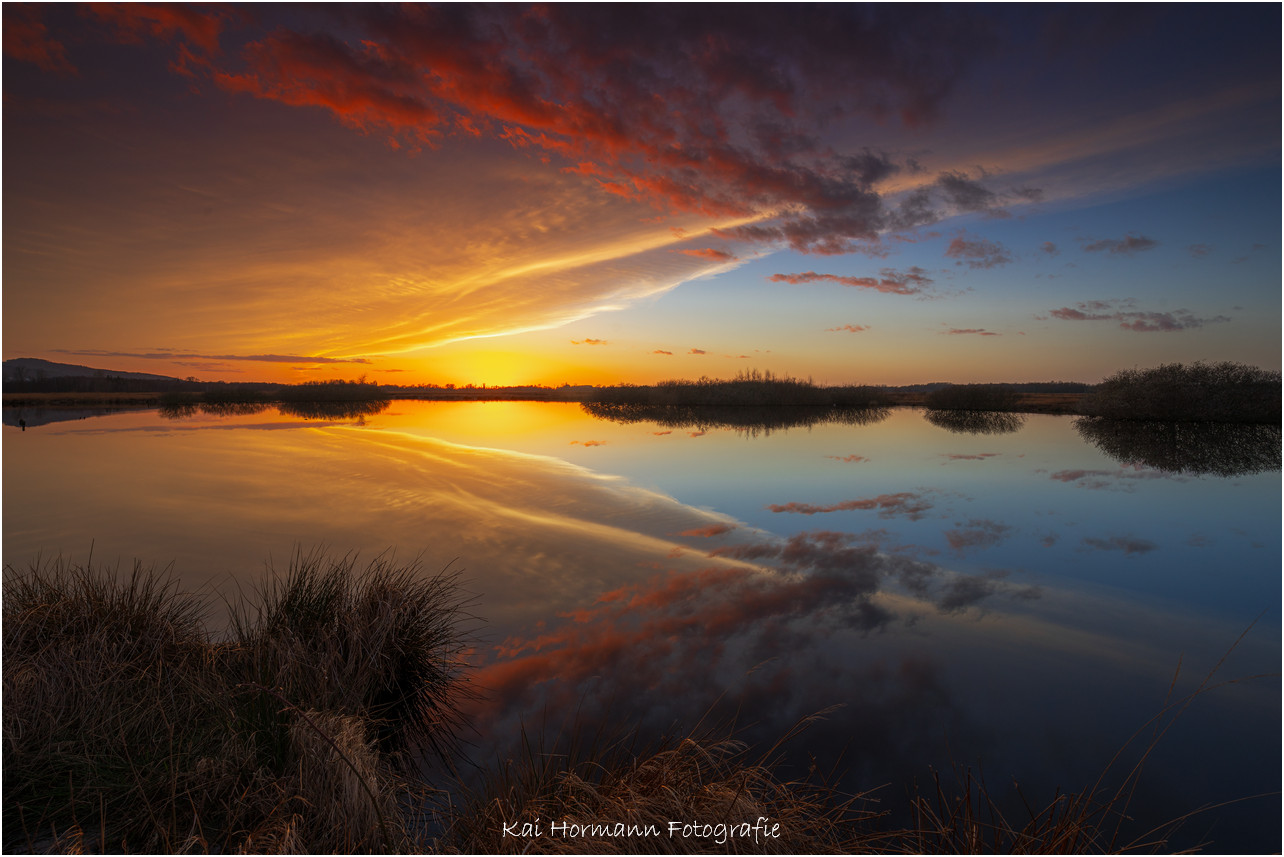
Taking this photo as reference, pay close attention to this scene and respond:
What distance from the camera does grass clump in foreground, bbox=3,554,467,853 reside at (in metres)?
2.27

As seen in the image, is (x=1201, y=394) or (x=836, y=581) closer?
(x=836, y=581)

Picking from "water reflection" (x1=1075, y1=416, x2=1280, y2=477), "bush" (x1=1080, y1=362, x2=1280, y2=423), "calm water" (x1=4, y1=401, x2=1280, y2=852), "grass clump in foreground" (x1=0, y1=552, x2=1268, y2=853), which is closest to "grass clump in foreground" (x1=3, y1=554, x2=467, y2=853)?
"grass clump in foreground" (x1=0, y1=552, x2=1268, y2=853)

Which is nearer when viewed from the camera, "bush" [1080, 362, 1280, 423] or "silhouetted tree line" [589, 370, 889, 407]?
"bush" [1080, 362, 1280, 423]

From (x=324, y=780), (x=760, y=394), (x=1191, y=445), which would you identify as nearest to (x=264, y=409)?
(x=760, y=394)

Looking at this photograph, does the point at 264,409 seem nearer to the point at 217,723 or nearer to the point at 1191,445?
the point at 217,723

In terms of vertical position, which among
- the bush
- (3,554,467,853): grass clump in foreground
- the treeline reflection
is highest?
the bush

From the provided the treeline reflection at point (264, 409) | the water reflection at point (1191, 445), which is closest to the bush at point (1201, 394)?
the water reflection at point (1191, 445)

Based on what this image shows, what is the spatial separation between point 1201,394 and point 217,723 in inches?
1439

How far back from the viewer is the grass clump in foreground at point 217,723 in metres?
2.27

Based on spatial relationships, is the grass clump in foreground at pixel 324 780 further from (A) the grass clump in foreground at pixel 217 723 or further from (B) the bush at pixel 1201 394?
(B) the bush at pixel 1201 394

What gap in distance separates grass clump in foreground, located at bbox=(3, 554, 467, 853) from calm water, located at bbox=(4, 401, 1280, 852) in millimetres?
739

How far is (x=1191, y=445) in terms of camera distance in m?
18.9

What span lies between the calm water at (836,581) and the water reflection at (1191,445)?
0.44 metres

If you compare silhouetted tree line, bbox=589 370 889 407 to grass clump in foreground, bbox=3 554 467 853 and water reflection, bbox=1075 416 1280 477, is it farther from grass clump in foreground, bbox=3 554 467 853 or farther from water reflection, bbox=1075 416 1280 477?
grass clump in foreground, bbox=3 554 467 853
